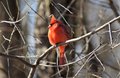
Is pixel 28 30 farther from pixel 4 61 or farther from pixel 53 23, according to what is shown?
pixel 53 23

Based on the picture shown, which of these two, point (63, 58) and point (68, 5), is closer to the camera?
point (63, 58)

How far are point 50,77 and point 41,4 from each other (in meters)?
1.23

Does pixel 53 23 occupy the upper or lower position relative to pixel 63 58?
upper

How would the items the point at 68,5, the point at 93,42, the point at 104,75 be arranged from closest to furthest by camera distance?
the point at 104,75 → the point at 68,5 → the point at 93,42

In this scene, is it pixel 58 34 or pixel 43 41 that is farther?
pixel 43 41

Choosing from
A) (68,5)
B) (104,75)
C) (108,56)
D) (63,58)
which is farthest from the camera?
(108,56)

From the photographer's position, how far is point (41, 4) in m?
6.43

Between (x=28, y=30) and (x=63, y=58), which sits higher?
(x=28, y=30)

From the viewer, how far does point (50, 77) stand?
5.73 meters

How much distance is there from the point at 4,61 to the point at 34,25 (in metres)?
0.88

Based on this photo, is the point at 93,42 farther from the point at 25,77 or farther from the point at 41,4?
the point at 25,77

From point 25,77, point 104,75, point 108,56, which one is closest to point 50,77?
point 25,77

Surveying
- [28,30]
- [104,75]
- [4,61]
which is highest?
[28,30]

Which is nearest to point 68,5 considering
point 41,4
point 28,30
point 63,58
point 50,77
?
point 41,4
